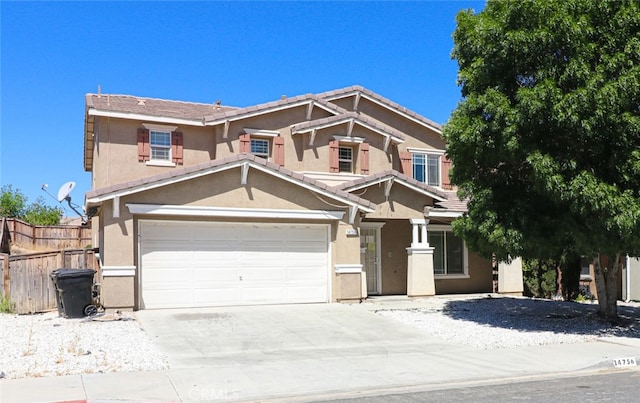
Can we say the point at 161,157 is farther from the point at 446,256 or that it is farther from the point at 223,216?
the point at 446,256

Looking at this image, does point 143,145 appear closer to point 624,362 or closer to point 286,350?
point 286,350

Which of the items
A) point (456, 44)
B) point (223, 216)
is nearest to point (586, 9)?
point (456, 44)

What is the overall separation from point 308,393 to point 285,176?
8.91m

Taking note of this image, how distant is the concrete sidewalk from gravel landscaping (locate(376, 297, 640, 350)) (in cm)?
60

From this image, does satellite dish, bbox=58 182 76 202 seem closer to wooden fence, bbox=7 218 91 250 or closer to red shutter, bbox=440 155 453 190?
wooden fence, bbox=7 218 91 250

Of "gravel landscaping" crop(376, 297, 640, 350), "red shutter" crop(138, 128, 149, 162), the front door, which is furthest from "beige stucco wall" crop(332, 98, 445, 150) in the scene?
"red shutter" crop(138, 128, 149, 162)

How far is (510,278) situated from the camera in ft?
70.2

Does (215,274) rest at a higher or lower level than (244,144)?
lower

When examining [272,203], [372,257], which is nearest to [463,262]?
[372,257]

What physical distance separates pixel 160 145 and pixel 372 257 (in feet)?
26.0

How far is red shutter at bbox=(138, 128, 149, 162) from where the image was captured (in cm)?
1984

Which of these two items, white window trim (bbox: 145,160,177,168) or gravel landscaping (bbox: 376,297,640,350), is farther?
white window trim (bbox: 145,160,177,168)

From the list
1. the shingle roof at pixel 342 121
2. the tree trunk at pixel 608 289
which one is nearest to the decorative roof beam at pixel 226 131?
the shingle roof at pixel 342 121

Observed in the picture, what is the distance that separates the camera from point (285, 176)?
55.3ft
